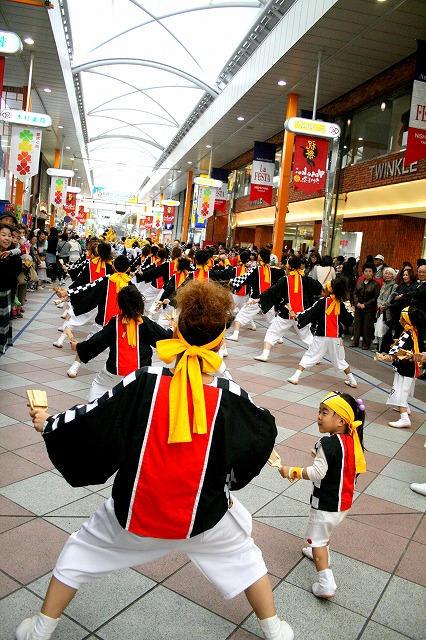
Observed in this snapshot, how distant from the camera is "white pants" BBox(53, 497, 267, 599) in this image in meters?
2.10

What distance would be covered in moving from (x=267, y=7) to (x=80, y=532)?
13628 millimetres

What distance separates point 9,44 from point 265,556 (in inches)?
377

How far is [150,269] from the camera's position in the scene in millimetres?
11344

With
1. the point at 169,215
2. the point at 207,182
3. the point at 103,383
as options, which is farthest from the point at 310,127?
the point at 169,215

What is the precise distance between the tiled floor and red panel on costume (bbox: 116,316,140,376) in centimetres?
94

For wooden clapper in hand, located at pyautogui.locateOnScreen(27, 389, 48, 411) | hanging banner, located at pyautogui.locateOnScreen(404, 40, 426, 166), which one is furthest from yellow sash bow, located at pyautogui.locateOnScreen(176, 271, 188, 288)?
wooden clapper in hand, located at pyautogui.locateOnScreen(27, 389, 48, 411)

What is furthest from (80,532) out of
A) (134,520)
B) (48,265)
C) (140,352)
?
(48,265)

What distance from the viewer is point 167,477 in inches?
78.7

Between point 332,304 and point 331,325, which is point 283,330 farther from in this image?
point 332,304

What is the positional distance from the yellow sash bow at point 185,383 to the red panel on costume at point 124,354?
2.75 meters

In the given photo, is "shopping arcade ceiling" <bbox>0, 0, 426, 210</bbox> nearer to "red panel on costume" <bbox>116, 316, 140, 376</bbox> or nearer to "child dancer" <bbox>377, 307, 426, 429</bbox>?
"child dancer" <bbox>377, 307, 426, 429</bbox>

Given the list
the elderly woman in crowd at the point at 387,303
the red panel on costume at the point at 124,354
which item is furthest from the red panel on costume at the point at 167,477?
the elderly woman in crowd at the point at 387,303

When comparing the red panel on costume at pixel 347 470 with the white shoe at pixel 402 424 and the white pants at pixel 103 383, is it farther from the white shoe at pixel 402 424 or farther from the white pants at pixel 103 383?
the white shoe at pixel 402 424

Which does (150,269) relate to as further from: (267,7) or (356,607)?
(356,607)
